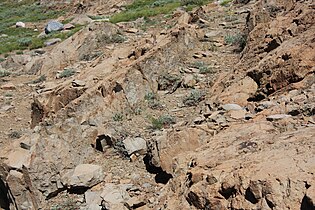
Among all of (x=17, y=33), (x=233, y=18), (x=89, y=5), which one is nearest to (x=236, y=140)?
(x=233, y=18)

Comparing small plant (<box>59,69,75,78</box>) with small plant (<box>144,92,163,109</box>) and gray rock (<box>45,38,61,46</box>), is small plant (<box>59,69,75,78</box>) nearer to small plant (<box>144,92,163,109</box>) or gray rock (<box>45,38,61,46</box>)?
small plant (<box>144,92,163,109</box>)

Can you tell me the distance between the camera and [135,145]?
753 centimetres

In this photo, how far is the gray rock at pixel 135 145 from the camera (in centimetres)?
742

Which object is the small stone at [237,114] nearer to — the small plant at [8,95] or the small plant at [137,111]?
the small plant at [137,111]

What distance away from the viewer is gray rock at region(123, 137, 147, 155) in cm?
742

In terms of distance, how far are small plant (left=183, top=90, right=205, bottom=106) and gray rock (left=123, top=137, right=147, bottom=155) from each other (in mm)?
1585

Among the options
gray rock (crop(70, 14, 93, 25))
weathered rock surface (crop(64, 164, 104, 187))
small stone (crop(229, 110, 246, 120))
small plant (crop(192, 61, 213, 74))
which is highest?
small stone (crop(229, 110, 246, 120))

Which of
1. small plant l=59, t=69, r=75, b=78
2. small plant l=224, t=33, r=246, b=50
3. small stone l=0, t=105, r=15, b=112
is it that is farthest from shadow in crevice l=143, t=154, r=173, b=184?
small stone l=0, t=105, r=15, b=112

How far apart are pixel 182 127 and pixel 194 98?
204cm

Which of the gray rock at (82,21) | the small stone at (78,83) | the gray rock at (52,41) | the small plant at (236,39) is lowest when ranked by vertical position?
the gray rock at (82,21)

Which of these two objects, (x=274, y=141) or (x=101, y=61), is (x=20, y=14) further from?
(x=274, y=141)

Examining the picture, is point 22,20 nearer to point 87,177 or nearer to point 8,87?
point 8,87

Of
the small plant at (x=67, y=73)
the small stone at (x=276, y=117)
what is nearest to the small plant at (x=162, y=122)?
the small stone at (x=276, y=117)

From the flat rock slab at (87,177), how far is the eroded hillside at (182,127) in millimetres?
22
